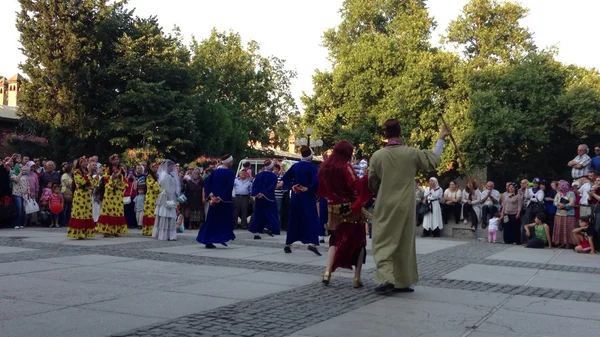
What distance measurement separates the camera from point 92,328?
5.54 metres

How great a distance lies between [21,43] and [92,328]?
35934mm

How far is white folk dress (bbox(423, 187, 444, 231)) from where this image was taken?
18875mm

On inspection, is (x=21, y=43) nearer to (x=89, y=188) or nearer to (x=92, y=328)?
(x=89, y=188)

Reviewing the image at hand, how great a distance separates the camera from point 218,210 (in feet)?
41.1

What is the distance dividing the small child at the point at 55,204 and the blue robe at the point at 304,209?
8480mm

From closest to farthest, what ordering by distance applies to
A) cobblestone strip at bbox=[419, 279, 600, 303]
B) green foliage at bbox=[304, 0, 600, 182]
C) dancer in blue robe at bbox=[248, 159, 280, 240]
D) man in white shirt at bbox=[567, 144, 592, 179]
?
cobblestone strip at bbox=[419, 279, 600, 303], dancer in blue robe at bbox=[248, 159, 280, 240], man in white shirt at bbox=[567, 144, 592, 179], green foliage at bbox=[304, 0, 600, 182]

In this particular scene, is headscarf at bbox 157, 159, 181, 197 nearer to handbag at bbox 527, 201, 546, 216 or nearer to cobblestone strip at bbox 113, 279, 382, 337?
cobblestone strip at bbox 113, 279, 382, 337

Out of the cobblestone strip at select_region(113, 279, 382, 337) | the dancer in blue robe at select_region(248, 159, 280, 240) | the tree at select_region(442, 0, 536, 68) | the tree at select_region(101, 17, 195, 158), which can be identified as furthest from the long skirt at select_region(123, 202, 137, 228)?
the tree at select_region(442, 0, 536, 68)

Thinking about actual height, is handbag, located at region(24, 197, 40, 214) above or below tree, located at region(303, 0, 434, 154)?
below

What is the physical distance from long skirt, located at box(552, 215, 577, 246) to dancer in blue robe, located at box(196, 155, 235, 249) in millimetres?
8223

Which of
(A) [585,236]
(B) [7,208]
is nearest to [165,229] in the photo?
(B) [7,208]

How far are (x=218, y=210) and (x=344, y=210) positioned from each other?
14.9ft

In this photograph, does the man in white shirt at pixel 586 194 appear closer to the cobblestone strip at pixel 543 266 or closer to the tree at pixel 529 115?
the cobblestone strip at pixel 543 266

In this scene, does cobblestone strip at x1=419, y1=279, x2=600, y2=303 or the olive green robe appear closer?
the olive green robe
